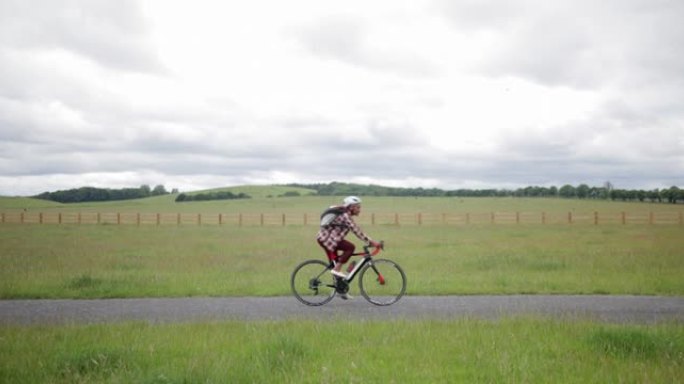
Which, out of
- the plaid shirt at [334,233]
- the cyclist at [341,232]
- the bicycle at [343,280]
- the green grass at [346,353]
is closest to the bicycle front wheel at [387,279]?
the bicycle at [343,280]

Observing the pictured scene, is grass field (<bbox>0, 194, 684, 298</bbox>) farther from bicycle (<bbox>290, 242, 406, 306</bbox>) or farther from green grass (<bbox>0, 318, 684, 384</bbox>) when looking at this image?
green grass (<bbox>0, 318, 684, 384</bbox>)

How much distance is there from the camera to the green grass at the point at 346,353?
211 inches

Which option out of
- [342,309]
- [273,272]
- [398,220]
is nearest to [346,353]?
[342,309]

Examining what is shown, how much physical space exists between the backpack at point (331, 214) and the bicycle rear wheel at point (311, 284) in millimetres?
747

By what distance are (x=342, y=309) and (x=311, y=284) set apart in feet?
2.62

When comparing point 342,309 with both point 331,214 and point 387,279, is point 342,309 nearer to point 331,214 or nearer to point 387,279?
point 387,279

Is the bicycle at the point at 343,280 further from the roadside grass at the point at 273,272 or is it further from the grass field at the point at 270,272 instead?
the roadside grass at the point at 273,272

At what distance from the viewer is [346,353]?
20.1ft

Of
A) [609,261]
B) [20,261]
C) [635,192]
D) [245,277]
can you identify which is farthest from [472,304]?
[635,192]

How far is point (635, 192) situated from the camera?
334ft

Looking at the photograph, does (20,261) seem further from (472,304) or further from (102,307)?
(472,304)

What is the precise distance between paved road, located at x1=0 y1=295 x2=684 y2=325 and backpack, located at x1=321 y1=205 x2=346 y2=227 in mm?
1523

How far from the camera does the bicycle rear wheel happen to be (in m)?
10.2

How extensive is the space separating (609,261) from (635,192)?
97.1m
